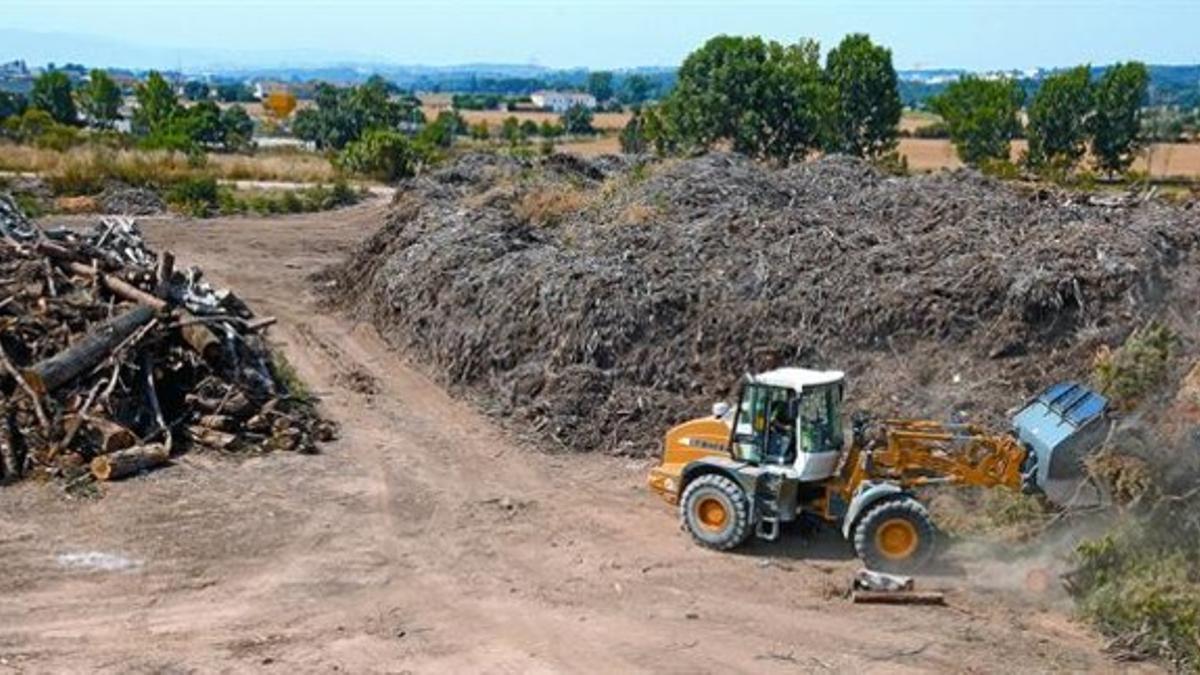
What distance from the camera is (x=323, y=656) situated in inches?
441

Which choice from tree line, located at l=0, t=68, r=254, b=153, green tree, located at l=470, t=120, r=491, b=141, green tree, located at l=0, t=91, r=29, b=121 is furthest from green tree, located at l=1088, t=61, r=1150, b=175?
green tree, located at l=0, t=91, r=29, b=121

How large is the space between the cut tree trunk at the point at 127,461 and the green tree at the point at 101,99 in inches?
2770

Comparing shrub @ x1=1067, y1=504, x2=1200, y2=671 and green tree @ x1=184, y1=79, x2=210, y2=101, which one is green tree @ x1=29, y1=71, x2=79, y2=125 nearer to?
shrub @ x1=1067, y1=504, x2=1200, y2=671

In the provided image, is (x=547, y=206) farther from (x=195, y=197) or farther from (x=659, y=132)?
(x=659, y=132)

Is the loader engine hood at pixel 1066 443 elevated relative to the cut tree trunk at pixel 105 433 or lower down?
elevated

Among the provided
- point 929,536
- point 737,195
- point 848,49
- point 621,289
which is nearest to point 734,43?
point 848,49

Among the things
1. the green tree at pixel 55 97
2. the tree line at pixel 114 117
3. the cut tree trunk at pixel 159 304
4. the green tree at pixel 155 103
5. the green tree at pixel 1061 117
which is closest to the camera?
the cut tree trunk at pixel 159 304

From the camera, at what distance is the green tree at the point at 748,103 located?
54312 mm

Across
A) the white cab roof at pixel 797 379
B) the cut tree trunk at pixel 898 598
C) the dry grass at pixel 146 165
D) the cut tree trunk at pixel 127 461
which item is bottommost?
the cut tree trunk at pixel 127 461

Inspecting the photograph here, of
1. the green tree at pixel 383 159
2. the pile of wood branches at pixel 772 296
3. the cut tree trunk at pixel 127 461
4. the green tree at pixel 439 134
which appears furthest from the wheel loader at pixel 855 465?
the green tree at pixel 439 134

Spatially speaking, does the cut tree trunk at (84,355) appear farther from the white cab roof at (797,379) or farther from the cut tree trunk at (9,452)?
the white cab roof at (797,379)

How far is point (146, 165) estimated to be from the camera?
140 feet

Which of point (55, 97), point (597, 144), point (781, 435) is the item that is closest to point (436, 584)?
point (781, 435)

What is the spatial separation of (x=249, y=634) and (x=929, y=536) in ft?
21.8
